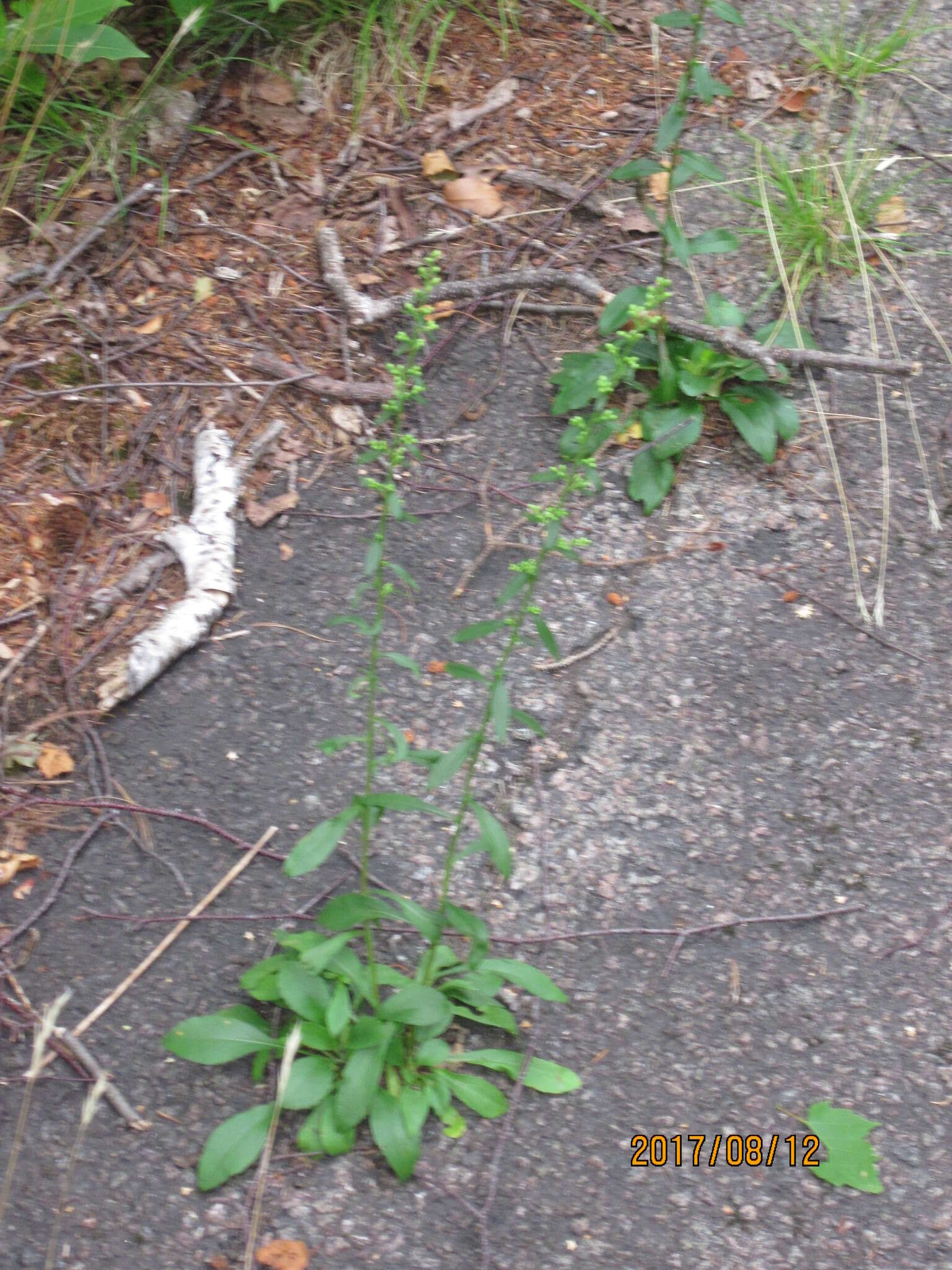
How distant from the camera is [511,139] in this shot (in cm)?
326

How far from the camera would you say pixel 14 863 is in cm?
201

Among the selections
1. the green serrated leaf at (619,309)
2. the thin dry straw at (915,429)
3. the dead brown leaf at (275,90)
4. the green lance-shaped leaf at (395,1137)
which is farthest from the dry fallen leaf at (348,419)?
the green lance-shaped leaf at (395,1137)

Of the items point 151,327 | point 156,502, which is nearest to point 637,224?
point 151,327

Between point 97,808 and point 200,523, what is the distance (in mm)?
699

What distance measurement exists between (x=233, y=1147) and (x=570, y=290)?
2190 millimetres

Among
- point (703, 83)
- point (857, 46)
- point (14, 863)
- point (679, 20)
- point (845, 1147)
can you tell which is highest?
point (679, 20)

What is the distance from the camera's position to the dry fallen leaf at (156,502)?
8.32 ft

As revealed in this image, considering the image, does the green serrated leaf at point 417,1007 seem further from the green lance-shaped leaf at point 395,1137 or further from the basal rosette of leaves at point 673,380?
the basal rosette of leaves at point 673,380

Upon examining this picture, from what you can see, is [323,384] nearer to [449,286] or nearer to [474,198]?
[449,286]

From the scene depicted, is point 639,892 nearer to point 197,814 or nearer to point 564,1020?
point 564,1020

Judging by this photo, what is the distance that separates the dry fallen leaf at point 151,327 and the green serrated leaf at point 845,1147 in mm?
2263

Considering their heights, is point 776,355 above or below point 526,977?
Answer: above

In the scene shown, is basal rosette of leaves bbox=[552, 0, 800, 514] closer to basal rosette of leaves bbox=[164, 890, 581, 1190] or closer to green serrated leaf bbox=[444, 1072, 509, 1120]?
basal rosette of leaves bbox=[164, 890, 581, 1190]
